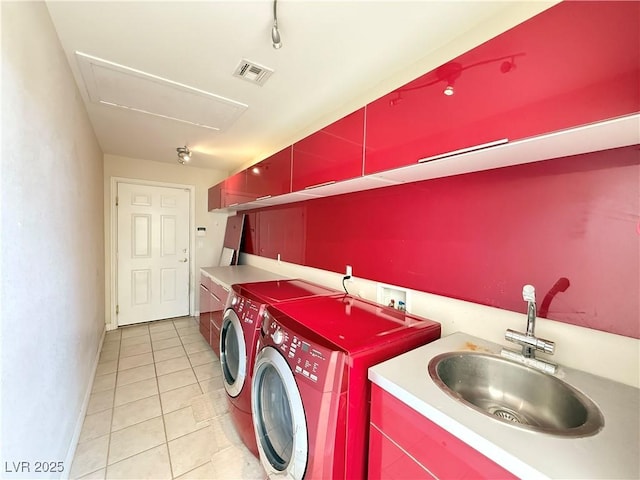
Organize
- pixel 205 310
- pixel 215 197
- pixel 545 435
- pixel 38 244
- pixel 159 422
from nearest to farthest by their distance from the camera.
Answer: pixel 545 435 → pixel 38 244 → pixel 159 422 → pixel 205 310 → pixel 215 197

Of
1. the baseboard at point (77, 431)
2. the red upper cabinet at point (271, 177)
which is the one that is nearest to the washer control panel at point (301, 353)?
the red upper cabinet at point (271, 177)

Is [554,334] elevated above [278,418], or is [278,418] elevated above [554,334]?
[554,334]

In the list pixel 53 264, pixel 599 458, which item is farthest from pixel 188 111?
pixel 599 458

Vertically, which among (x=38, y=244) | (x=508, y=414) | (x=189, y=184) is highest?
(x=189, y=184)

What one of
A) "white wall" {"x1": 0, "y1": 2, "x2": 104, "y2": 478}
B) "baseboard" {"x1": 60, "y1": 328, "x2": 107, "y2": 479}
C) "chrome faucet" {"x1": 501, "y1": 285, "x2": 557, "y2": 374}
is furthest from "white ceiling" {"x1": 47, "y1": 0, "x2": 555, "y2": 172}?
"baseboard" {"x1": 60, "y1": 328, "x2": 107, "y2": 479}

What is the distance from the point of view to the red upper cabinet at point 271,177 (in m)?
1.97

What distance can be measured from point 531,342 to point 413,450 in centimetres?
59

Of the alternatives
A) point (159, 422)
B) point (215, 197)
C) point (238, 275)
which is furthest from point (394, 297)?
point (215, 197)

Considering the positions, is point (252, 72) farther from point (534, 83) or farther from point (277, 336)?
point (277, 336)

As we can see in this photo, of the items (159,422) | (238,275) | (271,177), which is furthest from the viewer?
(238,275)

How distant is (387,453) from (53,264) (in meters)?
1.66

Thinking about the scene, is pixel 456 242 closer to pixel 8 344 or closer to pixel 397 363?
pixel 397 363

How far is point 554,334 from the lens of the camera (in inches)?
39.0

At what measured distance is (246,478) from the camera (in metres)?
1.38
